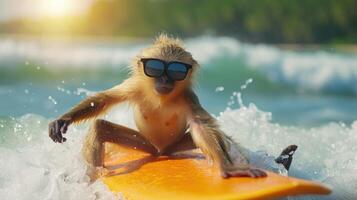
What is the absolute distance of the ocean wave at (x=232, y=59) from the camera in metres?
20.1

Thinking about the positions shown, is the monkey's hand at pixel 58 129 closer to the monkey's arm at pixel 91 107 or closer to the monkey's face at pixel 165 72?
the monkey's arm at pixel 91 107

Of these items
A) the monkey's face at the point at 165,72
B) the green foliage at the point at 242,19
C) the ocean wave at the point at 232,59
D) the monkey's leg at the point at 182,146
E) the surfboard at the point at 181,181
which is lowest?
the surfboard at the point at 181,181

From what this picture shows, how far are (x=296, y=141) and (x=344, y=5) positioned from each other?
18.8m

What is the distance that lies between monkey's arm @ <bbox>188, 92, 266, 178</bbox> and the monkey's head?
0.60 feet

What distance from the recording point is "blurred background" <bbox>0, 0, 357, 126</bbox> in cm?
1741

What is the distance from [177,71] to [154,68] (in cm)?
15

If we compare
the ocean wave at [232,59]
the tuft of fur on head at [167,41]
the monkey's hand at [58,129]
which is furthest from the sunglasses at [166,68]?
the ocean wave at [232,59]

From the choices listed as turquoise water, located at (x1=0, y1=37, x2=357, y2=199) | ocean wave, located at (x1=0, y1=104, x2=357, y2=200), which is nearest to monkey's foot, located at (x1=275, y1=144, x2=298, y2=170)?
ocean wave, located at (x1=0, y1=104, x2=357, y2=200)

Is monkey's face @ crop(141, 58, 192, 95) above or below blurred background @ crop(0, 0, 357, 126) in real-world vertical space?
below

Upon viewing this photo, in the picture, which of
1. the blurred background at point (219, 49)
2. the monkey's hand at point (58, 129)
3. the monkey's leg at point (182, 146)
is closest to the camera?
the monkey's hand at point (58, 129)

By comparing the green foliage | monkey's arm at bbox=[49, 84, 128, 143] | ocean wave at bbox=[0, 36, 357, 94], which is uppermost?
the green foliage

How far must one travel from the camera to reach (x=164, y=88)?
185 inches

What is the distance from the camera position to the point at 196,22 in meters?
24.5

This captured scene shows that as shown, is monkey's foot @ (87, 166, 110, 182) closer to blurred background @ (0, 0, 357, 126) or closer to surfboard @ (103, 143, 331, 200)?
surfboard @ (103, 143, 331, 200)
